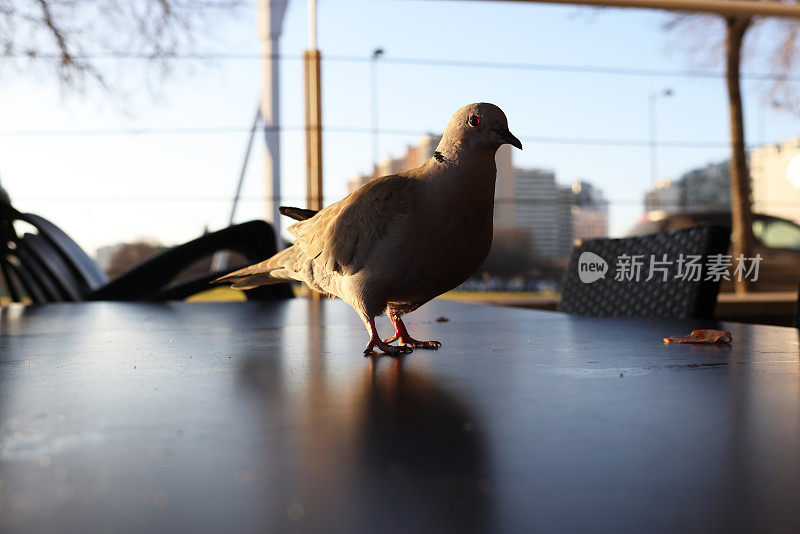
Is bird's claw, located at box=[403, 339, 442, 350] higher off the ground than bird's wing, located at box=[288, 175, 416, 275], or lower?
lower

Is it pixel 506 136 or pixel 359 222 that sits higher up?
pixel 506 136

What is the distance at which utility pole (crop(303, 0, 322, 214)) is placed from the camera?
4809 mm

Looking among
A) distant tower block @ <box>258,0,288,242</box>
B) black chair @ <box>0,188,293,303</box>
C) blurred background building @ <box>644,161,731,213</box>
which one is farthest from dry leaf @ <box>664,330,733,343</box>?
blurred background building @ <box>644,161,731,213</box>

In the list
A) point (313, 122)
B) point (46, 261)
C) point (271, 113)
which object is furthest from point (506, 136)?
point (271, 113)

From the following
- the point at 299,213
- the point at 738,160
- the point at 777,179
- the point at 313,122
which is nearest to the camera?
the point at 299,213

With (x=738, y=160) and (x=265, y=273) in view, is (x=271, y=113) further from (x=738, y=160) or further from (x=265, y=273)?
(x=265, y=273)

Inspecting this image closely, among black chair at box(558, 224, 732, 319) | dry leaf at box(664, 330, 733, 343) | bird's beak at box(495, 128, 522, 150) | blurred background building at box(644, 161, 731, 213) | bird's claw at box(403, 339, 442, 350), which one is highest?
blurred background building at box(644, 161, 731, 213)

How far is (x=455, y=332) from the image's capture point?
1173 mm

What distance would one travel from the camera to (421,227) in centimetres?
88

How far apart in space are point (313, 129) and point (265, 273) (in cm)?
383

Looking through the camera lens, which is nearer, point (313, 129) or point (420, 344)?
point (420, 344)

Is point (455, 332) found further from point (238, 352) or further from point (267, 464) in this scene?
point (267, 464)

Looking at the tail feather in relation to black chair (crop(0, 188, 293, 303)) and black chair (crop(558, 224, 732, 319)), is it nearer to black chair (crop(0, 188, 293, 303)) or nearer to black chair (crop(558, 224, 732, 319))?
black chair (crop(558, 224, 732, 319))

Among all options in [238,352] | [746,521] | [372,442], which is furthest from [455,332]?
[746,521]
